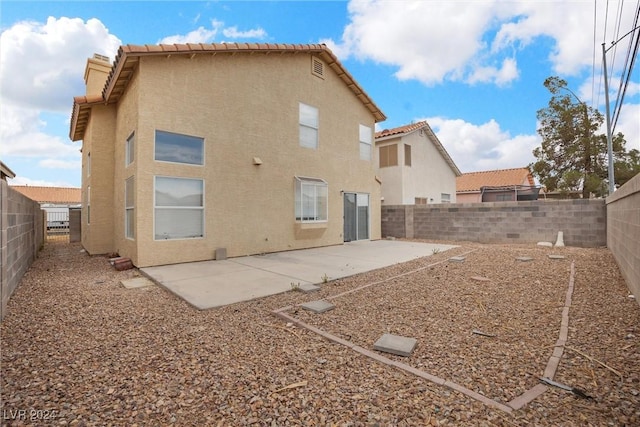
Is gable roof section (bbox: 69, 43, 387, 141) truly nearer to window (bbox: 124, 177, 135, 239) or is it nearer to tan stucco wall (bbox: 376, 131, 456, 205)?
window (bbox: 124, 177, 135, 239)

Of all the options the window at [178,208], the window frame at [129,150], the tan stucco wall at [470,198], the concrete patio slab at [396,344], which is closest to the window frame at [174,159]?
the window at [178,208]

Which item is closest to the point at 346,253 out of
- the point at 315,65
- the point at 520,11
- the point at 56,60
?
the point at 315,65

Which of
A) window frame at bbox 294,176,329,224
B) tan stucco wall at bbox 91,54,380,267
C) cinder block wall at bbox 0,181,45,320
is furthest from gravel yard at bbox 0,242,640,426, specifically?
Result: window frame at bbox 294,176,329,224

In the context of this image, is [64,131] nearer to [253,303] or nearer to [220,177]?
[220,177]

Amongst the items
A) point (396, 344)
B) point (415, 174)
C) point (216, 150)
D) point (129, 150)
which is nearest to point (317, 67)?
point (216, 150)

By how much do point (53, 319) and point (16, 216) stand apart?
281 cm

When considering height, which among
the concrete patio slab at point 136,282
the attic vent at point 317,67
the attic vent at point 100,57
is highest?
the attic vent at point 100,57

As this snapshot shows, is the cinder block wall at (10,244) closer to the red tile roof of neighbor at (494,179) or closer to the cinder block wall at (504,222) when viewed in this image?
the cinder block wall at (504,222)

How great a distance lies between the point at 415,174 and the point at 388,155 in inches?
78.4

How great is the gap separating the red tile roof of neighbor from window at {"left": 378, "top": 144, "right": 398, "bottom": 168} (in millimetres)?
12590

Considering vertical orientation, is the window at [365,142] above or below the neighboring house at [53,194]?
above

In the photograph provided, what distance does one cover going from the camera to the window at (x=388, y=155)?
16.7 m

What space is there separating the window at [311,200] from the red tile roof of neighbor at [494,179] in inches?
766

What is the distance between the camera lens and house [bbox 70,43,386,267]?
24.7 ft
